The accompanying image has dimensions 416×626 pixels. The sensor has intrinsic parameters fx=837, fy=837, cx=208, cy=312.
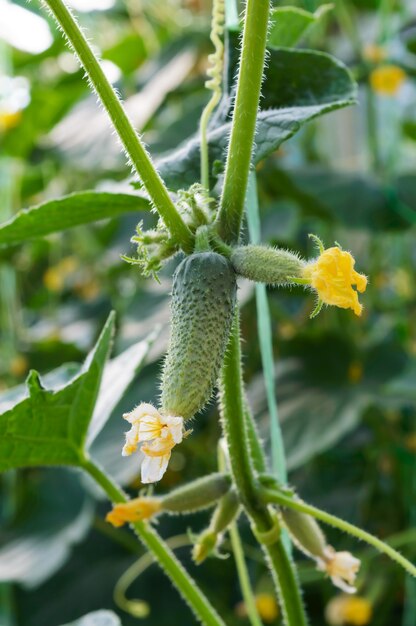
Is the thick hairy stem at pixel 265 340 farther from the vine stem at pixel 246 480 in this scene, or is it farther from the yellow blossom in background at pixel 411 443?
the yellow blossom in background at pixel 411 443

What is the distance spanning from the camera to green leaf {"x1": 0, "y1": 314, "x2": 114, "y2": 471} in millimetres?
510

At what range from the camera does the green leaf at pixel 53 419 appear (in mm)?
510

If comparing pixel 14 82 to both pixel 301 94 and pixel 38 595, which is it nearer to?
pixel 38 595

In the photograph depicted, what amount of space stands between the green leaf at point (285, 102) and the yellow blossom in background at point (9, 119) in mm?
982

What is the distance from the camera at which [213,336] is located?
1.13 feet

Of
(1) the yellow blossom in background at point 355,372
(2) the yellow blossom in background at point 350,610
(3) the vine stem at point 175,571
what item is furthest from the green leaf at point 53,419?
(1) the yellow blossom in background at point 355,372

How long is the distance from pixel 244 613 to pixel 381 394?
12.4 inches

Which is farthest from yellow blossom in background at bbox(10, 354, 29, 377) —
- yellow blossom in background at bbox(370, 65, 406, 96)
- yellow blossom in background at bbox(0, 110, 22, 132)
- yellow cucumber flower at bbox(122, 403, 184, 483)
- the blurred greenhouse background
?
yellow cucumber flower at bbox(122, 403, 184, 483)

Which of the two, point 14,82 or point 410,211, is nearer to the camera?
point 410,211

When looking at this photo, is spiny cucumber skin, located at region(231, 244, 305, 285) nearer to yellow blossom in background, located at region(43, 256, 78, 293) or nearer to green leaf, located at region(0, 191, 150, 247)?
green leaf, located at region(0, 191, 150, 247)

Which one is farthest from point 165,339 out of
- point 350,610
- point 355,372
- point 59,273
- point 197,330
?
point 197,330

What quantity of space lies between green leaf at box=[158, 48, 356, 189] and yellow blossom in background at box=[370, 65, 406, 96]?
75 cm

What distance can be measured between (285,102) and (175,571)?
301mm

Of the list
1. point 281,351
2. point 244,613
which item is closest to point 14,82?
point 281,351
